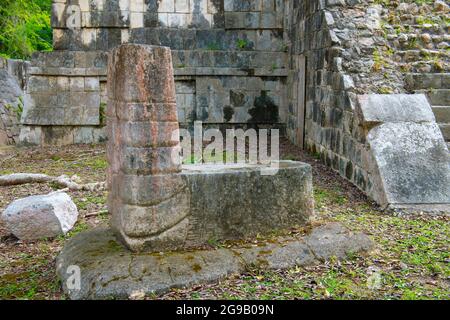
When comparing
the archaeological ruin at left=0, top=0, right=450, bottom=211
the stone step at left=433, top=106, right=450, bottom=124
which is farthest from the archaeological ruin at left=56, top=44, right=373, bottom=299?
the stone step at left=433, top=106, right=450, bottom=124

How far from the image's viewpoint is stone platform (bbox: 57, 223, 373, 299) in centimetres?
395

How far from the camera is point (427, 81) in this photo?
7617 millimetres

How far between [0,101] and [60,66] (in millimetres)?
3518

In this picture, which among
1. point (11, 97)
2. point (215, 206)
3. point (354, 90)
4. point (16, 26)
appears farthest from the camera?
point (16, 26)

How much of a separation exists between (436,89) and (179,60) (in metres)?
5.53

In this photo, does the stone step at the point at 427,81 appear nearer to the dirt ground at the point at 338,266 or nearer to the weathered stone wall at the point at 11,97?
the dirt ground at the point at 338,266

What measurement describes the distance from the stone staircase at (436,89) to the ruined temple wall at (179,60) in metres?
4.15

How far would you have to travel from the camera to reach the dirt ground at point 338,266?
156 inches

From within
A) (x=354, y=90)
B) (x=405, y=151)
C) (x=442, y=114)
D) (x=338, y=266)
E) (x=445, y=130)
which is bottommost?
(x=338, y=266)

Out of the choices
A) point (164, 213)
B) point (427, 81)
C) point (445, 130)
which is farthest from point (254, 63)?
point (164, 213)

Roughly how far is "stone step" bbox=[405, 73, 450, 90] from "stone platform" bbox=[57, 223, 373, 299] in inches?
138

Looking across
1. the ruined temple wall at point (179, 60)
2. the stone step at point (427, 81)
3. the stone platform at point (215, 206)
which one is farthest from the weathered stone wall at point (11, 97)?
the stone step at point (427, 81)

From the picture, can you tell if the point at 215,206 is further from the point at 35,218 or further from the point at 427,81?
the point at 427,81

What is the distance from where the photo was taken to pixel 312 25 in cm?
913
